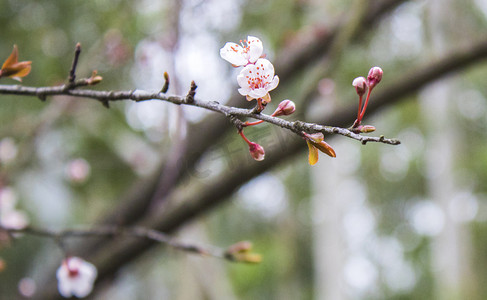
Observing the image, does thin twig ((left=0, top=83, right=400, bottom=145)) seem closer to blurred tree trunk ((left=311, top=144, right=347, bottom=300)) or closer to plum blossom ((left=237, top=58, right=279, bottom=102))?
plum blossom ((left=237, top=58, right=279, bottom=102))

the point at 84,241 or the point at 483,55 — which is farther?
the point at 84,241

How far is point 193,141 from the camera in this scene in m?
1.55

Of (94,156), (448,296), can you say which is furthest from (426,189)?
(94,156)

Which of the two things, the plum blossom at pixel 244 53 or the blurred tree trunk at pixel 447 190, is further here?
the blurred tree trunk at pixel 447 190

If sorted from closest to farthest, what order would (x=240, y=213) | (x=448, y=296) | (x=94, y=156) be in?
1. (x=94, y=156)
2. (x=448, y=296)
3. (x=240, y=213)

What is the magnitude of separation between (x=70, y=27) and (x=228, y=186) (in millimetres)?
1337

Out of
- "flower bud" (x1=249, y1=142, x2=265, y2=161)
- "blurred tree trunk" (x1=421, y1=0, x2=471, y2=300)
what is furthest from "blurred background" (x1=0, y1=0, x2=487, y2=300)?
"flower bud" (x1=249, y1=142, x2=265, y2=161)

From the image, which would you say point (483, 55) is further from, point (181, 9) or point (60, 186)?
point (60, 186)

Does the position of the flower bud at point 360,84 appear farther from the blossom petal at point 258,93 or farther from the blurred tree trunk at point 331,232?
the blurred tree trunk at point 331,232

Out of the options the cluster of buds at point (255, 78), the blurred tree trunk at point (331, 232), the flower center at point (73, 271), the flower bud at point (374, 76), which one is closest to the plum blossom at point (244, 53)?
the cluster of buds at point (255, 78)

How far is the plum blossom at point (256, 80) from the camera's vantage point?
1.41ft

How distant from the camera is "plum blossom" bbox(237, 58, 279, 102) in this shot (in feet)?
1.41

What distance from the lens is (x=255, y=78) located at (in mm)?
435

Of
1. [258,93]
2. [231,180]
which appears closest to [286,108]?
[258,93]
